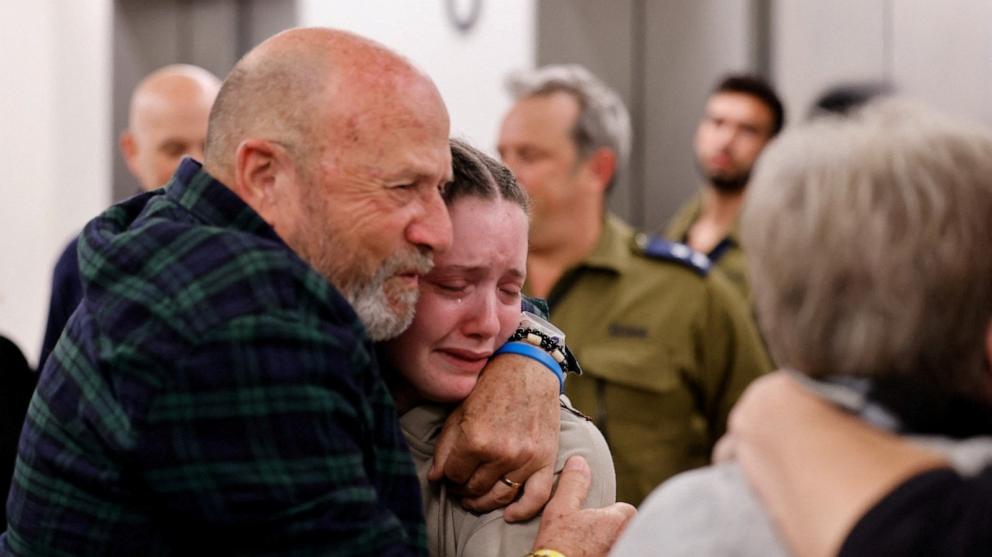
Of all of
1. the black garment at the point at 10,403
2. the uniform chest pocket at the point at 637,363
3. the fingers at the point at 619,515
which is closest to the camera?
the fingers at the point at 619,515

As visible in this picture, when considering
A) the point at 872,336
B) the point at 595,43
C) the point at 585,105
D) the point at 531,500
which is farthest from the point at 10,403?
the point at 595,43

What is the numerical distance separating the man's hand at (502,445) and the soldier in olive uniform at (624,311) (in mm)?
1718

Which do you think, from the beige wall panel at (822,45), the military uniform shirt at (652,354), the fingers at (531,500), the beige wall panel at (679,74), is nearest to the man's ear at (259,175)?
the fingers at (531,500)

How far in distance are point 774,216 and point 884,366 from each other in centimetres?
16

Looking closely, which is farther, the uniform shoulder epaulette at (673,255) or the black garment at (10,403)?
the uniform shoulder epaulette at (673,255)

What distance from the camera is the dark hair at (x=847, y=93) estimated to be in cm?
472

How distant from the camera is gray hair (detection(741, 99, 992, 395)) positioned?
1.18 metres

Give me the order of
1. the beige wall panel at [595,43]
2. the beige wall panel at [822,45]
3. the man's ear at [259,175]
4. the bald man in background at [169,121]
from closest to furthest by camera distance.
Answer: the man's ear at [259,175] → the bald man in background at [169,121] → the beige wall panel at [822,45] → the beige wall panel at [595,43]

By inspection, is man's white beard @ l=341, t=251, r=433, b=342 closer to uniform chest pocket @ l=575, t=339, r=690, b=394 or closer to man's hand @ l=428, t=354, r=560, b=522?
→ man's hand @ l=428, t=354, r=560, b=522

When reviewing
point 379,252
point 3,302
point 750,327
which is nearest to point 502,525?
point 379,252

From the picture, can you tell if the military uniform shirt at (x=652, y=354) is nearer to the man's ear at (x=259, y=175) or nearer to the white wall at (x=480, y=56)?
the white wall at (x=480, y=56)

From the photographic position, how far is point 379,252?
178 cm

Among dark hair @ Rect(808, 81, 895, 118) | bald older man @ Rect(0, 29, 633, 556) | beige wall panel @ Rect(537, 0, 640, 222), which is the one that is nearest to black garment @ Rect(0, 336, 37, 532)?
bald older man @ Rect(0, 29, 633, 556)

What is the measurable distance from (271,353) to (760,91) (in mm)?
3673
